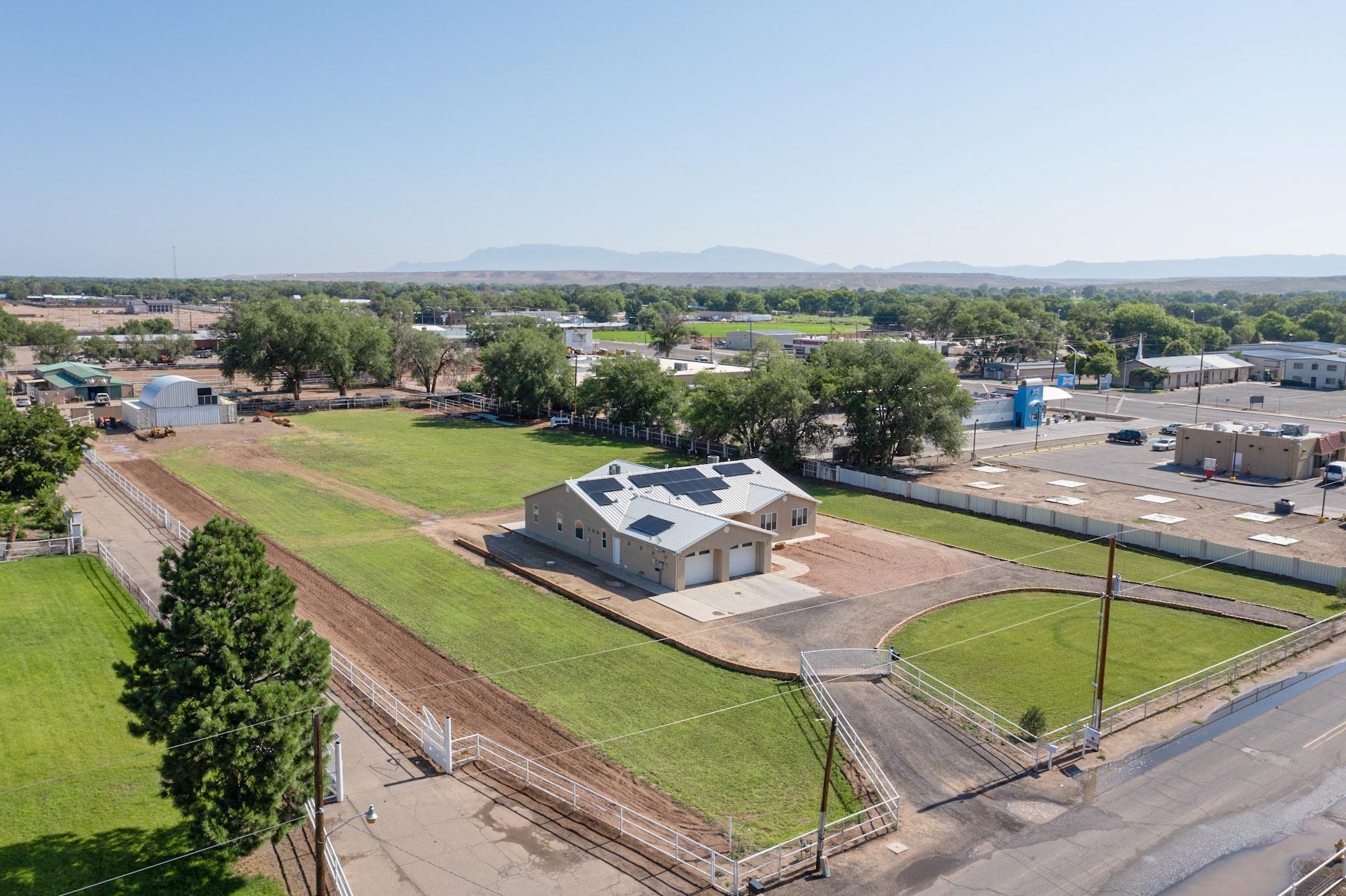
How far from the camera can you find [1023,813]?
809 inches

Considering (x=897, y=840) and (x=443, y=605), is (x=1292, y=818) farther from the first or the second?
(x=443, y=605)

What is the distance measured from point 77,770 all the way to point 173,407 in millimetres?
59465

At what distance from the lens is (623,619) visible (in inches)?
1278

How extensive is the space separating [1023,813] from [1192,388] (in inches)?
4108

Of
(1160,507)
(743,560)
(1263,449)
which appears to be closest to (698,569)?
(743,560)

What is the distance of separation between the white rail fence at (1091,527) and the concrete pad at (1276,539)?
2377 millimetres

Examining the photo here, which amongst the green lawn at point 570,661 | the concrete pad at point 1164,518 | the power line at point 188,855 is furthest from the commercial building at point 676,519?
the power line at point 188,855

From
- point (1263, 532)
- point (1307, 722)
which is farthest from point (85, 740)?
point (1263, 532)

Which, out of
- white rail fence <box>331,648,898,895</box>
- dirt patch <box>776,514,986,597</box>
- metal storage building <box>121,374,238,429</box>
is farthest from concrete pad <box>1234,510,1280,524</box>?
metal storage building <box>121,374,238,429</box>

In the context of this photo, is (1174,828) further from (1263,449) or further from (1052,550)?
(1263,449)

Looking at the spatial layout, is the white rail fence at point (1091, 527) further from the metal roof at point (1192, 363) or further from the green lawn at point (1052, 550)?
the metal roof at point (1192, 363)

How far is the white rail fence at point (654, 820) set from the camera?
1820 cm

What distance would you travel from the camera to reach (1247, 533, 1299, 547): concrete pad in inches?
1668

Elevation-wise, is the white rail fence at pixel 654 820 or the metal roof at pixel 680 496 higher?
the metal roof at pixel 680 496
